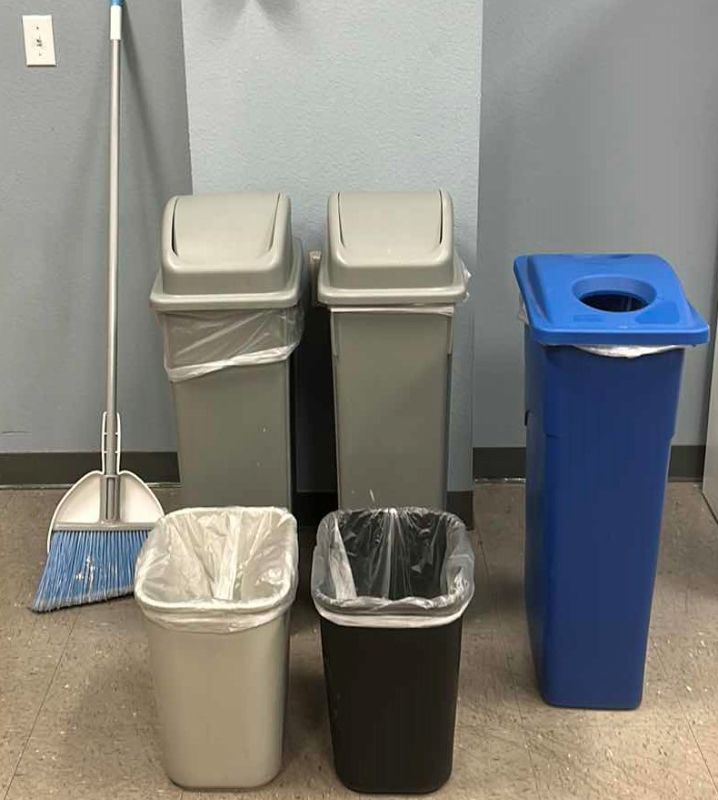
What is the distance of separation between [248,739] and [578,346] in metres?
0.92

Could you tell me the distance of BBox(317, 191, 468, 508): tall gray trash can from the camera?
210 centimetres

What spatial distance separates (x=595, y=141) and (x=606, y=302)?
69 centimetres

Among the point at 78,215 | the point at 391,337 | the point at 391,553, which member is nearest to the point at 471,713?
the point at 391,553

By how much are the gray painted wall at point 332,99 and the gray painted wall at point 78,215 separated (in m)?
0.31

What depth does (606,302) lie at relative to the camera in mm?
2158

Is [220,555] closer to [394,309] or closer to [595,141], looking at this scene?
[394,309]

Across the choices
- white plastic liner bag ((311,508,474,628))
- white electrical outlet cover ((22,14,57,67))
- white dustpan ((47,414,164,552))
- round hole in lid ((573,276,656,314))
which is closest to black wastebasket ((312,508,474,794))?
white plastic liner bag ((311,508,474,628))

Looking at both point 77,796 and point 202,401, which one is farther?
point 202,401

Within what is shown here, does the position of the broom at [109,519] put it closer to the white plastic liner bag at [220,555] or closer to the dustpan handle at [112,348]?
the dustpan handle at [112,348]

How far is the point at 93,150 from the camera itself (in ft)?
8.84

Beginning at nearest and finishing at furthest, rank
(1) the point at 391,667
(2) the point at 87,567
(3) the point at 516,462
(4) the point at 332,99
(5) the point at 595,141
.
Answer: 1. (1) the point at 391,667
2. (4) the point at 332,99
3. (2) the point at 87,567
4. (5) the point at 595,141
5. (3) the point at 516,462

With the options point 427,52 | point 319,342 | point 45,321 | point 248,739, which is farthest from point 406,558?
point 45,321

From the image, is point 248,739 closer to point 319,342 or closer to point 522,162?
point 319,342

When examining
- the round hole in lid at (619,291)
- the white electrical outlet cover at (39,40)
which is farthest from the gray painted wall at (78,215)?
the round hole in lid at (619,291)
